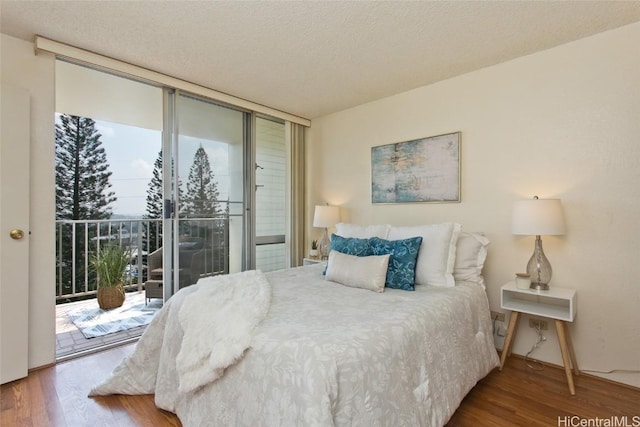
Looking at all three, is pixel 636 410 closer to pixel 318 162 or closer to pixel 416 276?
pixel 416 276

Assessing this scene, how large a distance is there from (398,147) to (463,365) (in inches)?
84.1

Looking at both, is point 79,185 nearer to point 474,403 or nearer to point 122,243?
point 122,243

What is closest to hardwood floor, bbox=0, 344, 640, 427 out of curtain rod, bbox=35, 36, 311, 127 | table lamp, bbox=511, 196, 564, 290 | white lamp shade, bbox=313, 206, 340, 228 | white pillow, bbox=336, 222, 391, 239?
table lamp, bbox=511, 196, 564, 290

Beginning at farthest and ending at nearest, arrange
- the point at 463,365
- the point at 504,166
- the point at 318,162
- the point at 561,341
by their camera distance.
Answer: the point at 318,162, the point at 504,166, the point at 561,341, the point at 463,365

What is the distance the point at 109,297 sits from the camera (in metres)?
3.76

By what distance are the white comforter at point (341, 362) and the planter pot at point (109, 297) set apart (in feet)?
7.19

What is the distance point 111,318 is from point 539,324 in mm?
4227

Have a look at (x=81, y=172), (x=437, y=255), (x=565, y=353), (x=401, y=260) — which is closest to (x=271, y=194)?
(x=401, y=260)

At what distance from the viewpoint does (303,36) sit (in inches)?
87.1

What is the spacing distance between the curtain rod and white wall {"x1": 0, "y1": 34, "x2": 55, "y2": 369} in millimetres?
153

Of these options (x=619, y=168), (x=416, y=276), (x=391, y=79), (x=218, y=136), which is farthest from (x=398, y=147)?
(x=218, y=136)

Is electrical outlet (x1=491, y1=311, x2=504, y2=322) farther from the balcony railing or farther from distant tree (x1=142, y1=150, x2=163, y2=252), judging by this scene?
distant tree (x1=142, y1=150, x2=163, y2=252)

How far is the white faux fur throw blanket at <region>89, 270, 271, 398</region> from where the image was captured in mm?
1368

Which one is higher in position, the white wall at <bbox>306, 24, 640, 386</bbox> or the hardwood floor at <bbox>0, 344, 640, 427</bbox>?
the white wall at <bbox>306, 24, 640, 386</bbox>
